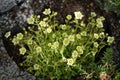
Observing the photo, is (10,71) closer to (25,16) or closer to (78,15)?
(25,16)

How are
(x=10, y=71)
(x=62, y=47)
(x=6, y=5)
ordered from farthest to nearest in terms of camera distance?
1. (x=6, y=5)
2. (x=10, y=71)
3. (x=62, y=47)

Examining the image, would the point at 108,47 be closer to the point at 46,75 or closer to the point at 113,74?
the point at 113,74

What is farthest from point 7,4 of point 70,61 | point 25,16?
point 70,61

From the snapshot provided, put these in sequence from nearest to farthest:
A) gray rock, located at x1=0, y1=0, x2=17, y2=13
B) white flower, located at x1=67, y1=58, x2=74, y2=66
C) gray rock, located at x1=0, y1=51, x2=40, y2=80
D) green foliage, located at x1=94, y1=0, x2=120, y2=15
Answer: white flower, located at x1=67, y1=58, x2=74, y2=66 < green foliage, located at x1=94, y1=0, x2=120, y2=15 < gray rock, located at x1=0, y1=51, x2=40, y2=80 < gray rock, located at x1=0, y1=0, x2=17, y2=13

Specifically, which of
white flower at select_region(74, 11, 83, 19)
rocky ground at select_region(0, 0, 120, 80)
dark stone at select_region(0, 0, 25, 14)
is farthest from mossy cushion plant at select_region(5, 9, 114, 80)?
dark stone at select_region(0, 0, 25, 14)

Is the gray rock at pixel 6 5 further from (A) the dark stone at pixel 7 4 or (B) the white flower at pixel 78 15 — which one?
(B) the white flower at pixel 78 15

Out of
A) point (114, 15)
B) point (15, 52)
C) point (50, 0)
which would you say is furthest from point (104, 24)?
point (15, 52)

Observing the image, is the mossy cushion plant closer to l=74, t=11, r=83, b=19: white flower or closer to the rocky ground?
l=74, t=11, r=83, b=19: white flower
